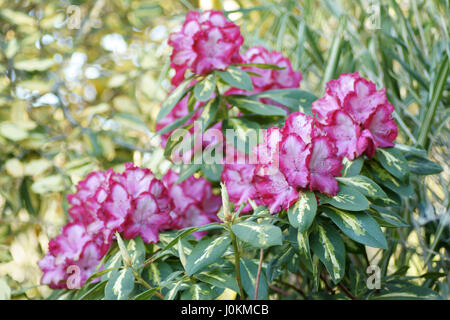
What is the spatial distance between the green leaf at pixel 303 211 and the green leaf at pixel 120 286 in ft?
0.77

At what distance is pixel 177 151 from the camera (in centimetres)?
91

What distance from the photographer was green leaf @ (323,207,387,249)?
60cm

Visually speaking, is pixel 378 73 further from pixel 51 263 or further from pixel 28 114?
pixel 28 114

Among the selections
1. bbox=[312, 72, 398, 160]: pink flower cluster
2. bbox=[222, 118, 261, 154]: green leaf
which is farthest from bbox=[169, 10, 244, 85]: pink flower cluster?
bbox=[312, 72, 398, 160]: pink flower cluster

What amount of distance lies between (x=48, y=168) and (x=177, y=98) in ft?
2.57

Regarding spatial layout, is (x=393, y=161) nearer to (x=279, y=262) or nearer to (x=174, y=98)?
(x=279, y=262)

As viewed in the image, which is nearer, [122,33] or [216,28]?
[216,28]

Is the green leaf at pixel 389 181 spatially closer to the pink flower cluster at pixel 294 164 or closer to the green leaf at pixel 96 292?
the pink flower cluster at pixel 294 164

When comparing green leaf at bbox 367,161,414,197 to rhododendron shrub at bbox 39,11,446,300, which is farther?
green leaf at bbox 367,161,414,197

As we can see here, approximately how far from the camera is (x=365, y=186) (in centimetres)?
65

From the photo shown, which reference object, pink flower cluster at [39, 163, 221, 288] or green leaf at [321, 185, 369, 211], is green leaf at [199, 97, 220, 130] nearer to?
pink flower cluster at [39, 163, 221, 288]

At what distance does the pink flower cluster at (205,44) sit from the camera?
0.88 meters
